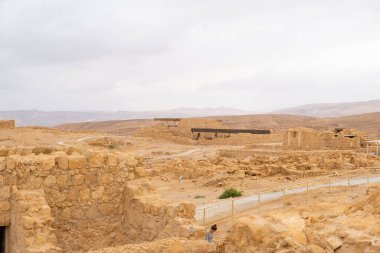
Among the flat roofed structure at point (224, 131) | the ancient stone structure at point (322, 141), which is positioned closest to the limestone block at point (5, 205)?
the ancient stone structure at point (322, 141)

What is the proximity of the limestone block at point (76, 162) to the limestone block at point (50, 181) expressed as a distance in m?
0.36

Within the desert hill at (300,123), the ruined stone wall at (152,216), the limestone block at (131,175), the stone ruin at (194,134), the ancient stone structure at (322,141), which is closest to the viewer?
the ruined stone wall at (152,216)

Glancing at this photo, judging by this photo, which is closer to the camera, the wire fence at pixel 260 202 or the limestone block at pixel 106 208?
the limestone block at pixel 106 208

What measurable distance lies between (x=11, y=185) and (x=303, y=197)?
11.1 meters

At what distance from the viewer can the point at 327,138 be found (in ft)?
99.1

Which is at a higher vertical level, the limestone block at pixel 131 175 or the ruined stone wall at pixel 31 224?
the limestone block at pixel 131 175

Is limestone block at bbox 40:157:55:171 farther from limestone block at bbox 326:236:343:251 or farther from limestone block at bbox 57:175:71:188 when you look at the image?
limestone block at bbox 326:236:343:251

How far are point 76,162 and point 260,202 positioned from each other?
9.33 m

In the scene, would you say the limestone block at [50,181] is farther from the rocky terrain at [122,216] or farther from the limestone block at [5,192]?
the limestone block at [5,192]

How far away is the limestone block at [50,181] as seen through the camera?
755 cm

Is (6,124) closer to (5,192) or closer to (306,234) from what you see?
(5,192)

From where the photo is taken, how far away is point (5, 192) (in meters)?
7.32

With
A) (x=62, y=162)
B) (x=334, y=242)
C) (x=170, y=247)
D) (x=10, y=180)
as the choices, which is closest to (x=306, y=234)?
(x=334, y=242)

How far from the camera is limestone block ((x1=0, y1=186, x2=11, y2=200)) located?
24.0ft
